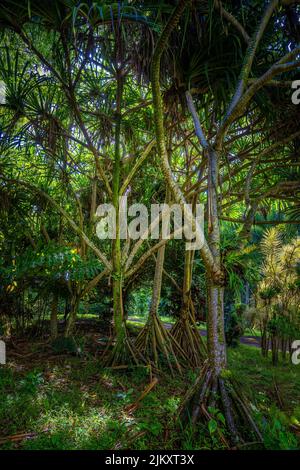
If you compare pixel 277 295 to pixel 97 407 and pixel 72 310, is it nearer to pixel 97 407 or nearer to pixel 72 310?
pixel 72 310


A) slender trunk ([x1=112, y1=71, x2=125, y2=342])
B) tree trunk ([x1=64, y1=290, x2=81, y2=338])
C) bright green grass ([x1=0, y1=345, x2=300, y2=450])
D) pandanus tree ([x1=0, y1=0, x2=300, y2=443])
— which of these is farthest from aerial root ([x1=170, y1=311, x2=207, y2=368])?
tree trunk ([x1=64, y1=290, x2=81, y2=338])

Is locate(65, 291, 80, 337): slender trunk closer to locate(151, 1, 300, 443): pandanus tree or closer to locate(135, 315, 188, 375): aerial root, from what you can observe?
locate(135, 315, 188, 375): aerial root

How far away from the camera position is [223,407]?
1.72m

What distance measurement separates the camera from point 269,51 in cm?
253

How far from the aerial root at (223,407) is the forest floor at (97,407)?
0.22ft

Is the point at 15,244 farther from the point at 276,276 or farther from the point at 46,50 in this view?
the point at 276,276

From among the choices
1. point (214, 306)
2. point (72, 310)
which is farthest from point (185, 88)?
point (72, 310)

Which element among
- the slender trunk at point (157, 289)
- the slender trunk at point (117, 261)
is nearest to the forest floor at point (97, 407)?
the slender trunk at point (117, 261)

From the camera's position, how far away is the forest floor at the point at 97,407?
1674 millimetres

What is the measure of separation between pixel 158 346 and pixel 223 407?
6.14 ft

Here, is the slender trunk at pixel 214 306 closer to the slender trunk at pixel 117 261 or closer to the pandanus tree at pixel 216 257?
the pandanus tree at pixel 216 257

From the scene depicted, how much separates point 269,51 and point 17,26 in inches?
83.4

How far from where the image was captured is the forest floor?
1.67 meters
